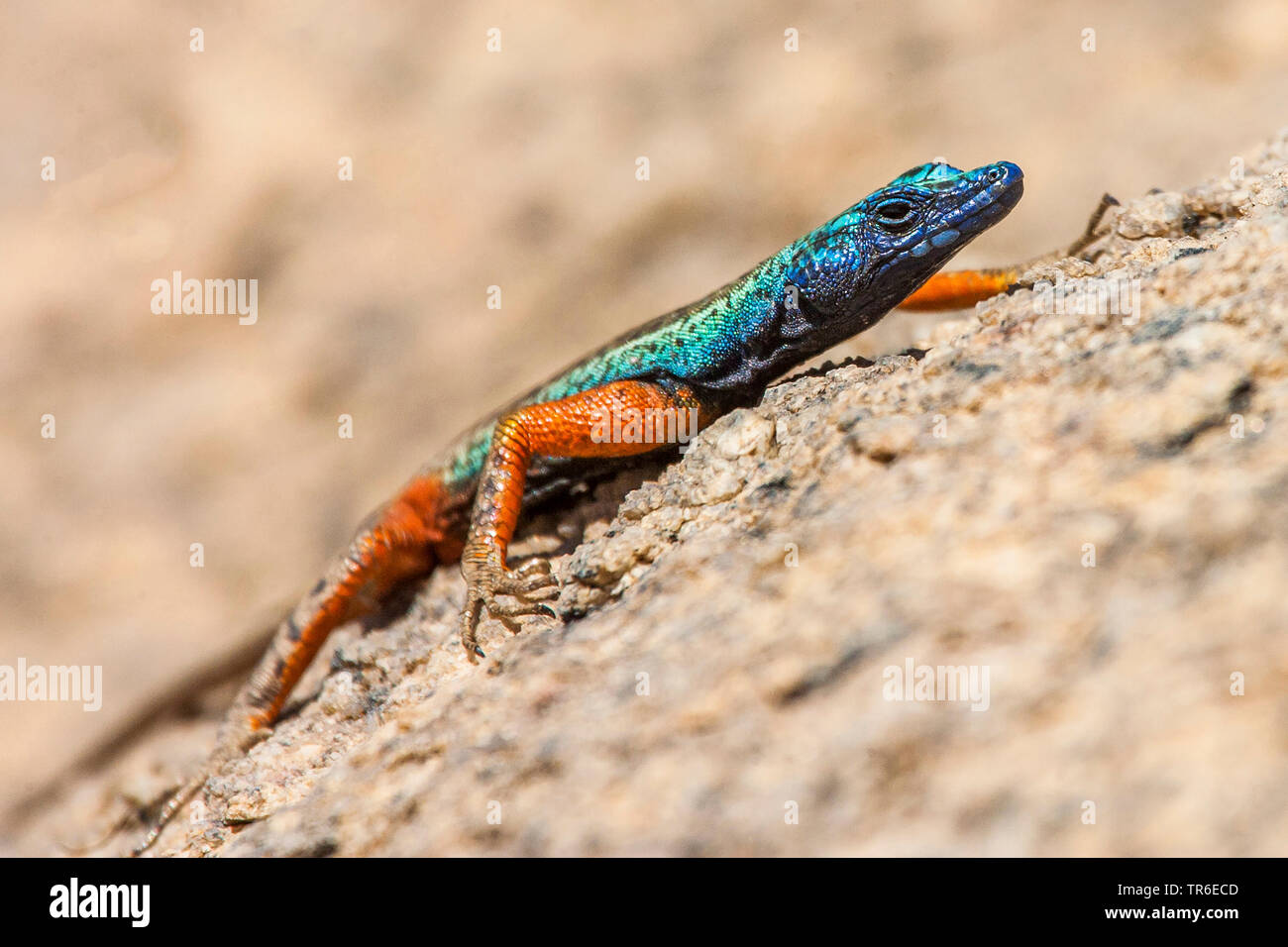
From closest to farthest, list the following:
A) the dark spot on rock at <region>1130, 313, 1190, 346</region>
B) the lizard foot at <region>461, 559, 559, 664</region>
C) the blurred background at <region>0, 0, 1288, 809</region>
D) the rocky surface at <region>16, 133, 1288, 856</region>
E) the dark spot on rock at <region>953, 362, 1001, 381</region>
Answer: the rocky surface at <region>16, 133, 1288, 856</region>, the dark spot on rock at <region>1130, 313, 1190, 346</region>, the dark spot on rock at <region>953, 362, 1001, 381</region>, the lizard foot at <region>461, 559, 559, 664</region>, the blurred background at <region>0, 0, 1288, 809</region>

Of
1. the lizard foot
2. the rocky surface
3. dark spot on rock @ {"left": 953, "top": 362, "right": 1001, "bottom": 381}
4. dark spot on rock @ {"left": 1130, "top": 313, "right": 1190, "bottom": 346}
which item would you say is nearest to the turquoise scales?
the rocky surface

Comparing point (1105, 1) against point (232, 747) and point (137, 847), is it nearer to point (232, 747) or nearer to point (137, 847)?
point (232, 747)

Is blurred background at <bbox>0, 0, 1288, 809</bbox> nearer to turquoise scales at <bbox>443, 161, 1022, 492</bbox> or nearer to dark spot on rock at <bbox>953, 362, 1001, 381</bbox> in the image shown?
turquoise scales at <bbox>443, 161, 1022, 492</bbox>

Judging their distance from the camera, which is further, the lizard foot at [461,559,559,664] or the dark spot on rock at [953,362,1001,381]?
the lizard foot at [461,559,559,664]

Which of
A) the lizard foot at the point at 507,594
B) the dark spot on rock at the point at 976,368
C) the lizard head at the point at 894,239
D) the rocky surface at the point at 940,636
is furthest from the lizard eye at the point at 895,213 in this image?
the lizard foot at the point at 507,594

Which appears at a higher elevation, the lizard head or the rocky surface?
the lizard head

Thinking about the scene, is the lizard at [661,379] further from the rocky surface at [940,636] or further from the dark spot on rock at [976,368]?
the dark spot on rock at [976,368]

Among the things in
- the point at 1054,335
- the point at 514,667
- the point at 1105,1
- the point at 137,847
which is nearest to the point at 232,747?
the point at 137,847

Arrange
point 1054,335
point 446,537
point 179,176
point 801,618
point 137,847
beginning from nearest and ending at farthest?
point 801,618
point 1054,335
point 137,847
point 446,537
point 179,176
